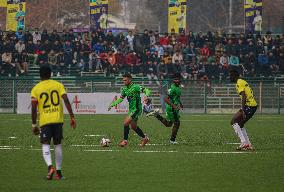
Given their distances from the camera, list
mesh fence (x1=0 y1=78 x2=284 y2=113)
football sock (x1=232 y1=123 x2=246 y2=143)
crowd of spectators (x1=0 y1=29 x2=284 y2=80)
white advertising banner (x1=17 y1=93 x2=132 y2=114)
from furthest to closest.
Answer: crowd of spectators (x1=0 y1=29 x2=284 y2=80), mesh fence (x1=0 y1=78 x2=284 y2=113), white advertising banner (x1=17 y1=93 x2=132 y2=114), football sock (x1=232 y1=123 x2=246 y2=143)

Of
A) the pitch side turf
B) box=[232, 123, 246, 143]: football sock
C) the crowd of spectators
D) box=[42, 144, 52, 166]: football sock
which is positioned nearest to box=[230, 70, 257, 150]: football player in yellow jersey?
box=[232, 123, 246, 143]: football sock

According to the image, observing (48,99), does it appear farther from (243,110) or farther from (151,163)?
(243,110)

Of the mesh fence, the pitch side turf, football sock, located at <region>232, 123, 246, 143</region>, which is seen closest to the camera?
the pitch side turf

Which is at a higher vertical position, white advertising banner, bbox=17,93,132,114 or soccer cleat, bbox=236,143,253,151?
soccer cleat, bbox=236,143,253,151

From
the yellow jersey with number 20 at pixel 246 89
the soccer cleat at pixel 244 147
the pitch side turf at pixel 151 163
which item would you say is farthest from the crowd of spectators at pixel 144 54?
the soccer cleat at pixel 244 147

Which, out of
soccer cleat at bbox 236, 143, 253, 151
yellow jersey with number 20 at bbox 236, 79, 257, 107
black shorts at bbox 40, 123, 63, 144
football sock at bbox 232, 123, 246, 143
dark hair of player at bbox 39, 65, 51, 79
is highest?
dark hair of player at bbox 39, 65, 51, 79

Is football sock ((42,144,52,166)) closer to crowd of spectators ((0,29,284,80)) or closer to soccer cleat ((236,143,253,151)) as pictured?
soccer cleat ((236,143,253,151))

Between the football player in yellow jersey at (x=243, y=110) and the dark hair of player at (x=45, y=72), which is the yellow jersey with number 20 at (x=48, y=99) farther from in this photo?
the football player in yellow jersey at (x=243, y=110)

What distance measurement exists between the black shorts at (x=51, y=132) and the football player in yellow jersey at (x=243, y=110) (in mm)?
6993

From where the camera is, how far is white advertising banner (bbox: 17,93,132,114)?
41.3 meters

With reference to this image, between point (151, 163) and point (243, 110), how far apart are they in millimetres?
4925

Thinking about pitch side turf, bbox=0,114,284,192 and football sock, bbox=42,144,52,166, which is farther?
football sock, bbox=42,144,52,166

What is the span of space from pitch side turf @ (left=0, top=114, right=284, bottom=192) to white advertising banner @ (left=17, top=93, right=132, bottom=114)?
11673 mm

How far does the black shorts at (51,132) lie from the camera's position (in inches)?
612
